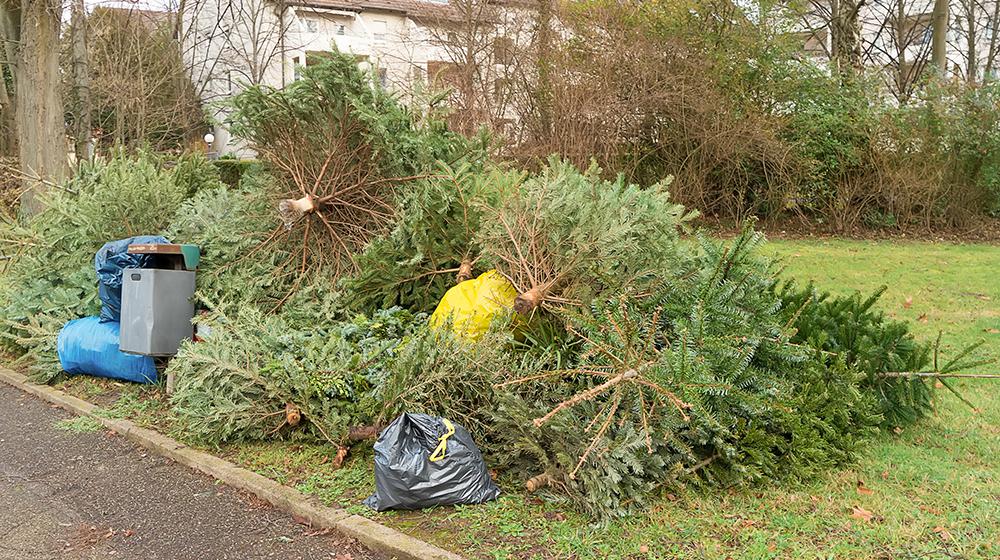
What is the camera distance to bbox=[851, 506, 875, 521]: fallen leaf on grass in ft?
12.9

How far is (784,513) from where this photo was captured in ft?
13.1

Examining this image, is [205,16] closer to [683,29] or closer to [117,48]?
[117,48]

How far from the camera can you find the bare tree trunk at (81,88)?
16219mm

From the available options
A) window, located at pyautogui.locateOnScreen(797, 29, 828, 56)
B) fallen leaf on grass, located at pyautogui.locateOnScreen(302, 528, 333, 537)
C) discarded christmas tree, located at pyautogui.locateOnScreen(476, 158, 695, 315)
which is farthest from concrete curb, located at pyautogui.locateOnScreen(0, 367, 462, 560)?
window, located at pyautogui.locateOnScreen(797, 29, 828, 56)

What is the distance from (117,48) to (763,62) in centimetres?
1445

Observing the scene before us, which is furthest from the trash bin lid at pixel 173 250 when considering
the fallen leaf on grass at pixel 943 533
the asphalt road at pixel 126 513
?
the fallen leaf on grass at pixel 943 533

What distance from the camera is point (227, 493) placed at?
4.69 metres

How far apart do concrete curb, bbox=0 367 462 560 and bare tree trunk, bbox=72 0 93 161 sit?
39.3 feet

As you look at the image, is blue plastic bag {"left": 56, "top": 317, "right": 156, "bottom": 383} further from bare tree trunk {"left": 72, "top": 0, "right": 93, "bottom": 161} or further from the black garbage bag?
bare tree trunk {"left": 72, "top": 0, "right": 93, "bottom": 161}

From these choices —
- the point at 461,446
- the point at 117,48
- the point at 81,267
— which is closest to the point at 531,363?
the point at 461,446

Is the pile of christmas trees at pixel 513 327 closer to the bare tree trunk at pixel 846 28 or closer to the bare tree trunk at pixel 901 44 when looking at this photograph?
the bare tree trunk at pixel 846 28

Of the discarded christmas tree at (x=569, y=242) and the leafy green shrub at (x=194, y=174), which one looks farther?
the leafy green shrub at (x=194, y=174)

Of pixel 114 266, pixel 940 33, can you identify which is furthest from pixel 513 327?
pixel 940 33

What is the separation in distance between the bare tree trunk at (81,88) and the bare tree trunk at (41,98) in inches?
147
